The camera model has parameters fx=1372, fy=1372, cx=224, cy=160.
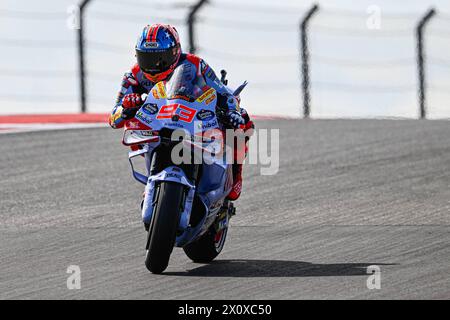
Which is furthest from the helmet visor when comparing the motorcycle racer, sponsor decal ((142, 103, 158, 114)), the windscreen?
sponsor decal ((142, 103, 158, 114))

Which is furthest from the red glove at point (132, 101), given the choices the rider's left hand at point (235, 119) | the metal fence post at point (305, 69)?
the metal fence post at point (305, 69)

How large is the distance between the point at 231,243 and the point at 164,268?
5.40 feet

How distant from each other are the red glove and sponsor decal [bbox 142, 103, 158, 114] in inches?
3.9

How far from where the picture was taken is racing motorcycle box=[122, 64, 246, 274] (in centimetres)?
852

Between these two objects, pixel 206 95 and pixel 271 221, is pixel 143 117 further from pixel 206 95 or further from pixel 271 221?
pixel 271 221

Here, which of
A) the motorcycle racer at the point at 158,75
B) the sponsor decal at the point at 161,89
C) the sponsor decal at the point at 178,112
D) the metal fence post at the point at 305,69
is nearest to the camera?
the sponsor decal at the point at 178,112

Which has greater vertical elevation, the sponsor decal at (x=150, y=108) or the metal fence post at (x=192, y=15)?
the metal fence post at (x=192, y=15)

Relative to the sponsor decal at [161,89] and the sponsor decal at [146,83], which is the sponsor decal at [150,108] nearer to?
the sponsor decal at [161,89]

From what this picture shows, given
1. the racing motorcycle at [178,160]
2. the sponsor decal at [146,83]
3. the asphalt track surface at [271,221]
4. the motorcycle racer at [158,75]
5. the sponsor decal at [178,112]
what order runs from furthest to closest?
the sponsor decal at [146,83] → the motorcycle racer at [158,75] → the sponsor decal at [178,112] → the racing motorcycle at [178,160] → the asphalt track surface at [271,221]

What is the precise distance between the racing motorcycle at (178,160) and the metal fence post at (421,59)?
14410mm

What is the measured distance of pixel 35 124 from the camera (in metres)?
18.9

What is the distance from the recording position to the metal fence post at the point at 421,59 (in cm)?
2306

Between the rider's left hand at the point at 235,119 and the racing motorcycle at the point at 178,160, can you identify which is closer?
the racing motorcycle at the point at 178,160
